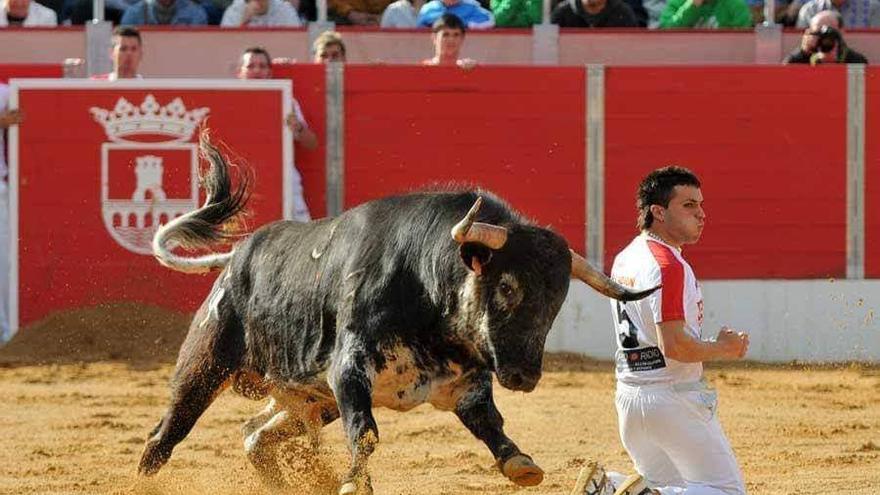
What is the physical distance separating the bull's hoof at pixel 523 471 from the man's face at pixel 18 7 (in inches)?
298

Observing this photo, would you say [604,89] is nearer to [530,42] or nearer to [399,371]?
[530,42]

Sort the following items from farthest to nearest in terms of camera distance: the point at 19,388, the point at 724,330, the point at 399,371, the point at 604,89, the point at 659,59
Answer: the point at 659,59 → the point at 604,89 → the point at 19,388 → the point at 399,371 → the point at 724,330

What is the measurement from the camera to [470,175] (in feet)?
38.4

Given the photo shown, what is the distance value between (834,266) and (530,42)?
8.16 feet

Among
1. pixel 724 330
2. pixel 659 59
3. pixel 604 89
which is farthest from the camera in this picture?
pixel 659 59

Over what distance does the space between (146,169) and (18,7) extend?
170cm

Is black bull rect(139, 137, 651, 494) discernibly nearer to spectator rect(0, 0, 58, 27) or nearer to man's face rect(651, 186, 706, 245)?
man's face rect(651, 186, 706, 245)

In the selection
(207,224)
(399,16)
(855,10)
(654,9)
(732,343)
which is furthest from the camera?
(654,9)

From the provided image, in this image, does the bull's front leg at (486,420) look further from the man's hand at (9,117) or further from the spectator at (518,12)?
the spectator at (518,12)

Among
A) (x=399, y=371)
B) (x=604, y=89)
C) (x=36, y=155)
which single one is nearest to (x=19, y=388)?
(x=36, y=155)

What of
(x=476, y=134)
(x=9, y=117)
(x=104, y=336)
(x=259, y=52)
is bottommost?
(x=104, y=336)

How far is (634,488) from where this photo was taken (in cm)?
543

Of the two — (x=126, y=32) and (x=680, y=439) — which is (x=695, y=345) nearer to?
(x=680, y=439)

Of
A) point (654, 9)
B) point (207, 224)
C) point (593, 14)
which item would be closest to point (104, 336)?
point (593, 14)
